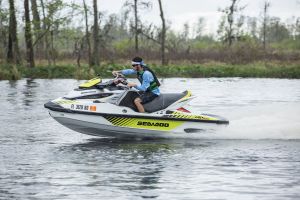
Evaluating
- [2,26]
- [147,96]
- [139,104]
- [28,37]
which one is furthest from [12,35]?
[139,104]

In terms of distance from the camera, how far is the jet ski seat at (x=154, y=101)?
1553 cm

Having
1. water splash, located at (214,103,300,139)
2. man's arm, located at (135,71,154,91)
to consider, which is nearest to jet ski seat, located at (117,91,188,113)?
man's arm, located at (135,71,154,91)

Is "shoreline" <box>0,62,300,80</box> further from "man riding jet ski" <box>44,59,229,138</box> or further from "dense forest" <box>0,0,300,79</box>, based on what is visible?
"man riding jet ski" <box>44,59,229,138</box>

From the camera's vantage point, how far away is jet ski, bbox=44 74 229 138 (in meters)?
15.4

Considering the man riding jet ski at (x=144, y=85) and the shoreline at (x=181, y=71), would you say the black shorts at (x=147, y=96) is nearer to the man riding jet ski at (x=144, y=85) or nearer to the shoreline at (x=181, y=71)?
the man riding jet ski at (x=144, y=85)

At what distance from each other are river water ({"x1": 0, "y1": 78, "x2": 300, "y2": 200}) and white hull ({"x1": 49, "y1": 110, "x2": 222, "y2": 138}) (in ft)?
0.63

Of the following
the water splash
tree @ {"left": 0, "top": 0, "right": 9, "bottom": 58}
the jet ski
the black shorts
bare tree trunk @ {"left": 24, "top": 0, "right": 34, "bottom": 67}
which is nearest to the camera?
the jet ski

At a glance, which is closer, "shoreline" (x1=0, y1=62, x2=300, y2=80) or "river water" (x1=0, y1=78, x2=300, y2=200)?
"river water" (x1=0, y1=78, x2=300, y2=200)

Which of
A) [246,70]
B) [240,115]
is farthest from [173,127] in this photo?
[246,70]

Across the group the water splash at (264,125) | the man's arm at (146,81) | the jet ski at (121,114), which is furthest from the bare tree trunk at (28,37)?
the man's arm at (146,81)

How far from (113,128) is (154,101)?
1.15m

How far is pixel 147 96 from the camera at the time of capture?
15672 mm

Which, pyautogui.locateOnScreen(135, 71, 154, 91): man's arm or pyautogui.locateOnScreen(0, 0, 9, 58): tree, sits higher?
pyautogui.locateOnScreen(0, 0, 9, 58): tree

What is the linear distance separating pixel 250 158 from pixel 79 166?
139 inches
